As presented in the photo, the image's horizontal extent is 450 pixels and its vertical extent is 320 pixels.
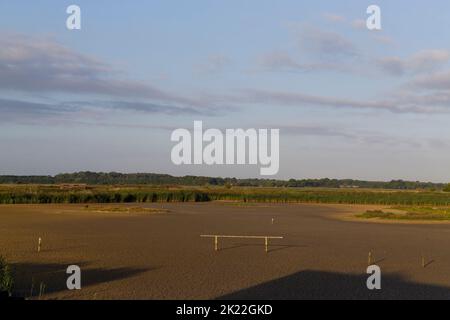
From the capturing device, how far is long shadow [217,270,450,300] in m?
14.9

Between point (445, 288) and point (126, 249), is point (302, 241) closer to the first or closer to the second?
point (126, 249)

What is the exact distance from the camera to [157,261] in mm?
20969

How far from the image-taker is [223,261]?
69.5 ft

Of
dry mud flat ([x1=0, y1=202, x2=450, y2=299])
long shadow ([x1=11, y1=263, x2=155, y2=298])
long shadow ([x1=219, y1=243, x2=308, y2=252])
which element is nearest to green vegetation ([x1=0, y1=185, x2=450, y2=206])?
dry mud flat ([x1=0, y1=202, x2=450, y2=299])

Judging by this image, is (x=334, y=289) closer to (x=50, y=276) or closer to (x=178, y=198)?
(x=50, y=276)

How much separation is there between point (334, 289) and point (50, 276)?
8019 millimetres

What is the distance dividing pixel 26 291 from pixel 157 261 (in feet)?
22.1

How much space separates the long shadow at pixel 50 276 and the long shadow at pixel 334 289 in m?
4.23

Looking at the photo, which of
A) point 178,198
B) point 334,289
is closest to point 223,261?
point 334,289

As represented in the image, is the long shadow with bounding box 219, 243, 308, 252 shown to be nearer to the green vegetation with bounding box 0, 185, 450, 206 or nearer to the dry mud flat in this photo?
the dry mud flat

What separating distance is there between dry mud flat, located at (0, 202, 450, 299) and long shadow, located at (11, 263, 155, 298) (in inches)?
1.1
